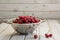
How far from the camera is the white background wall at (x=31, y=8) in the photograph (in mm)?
2445

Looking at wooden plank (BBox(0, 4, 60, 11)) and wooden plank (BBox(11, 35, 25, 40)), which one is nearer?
wooden plank (BBox(11, 35, 25, 40))

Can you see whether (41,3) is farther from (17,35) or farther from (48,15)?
(17,35)

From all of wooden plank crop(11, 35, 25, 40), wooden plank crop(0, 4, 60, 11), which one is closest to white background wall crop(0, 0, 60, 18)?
wooden plank crop(0, 4, 60, 11)

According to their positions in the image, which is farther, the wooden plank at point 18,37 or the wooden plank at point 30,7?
the wooden plank at point 30,7

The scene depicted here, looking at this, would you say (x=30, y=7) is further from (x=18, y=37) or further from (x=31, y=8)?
(x=18, y=37)

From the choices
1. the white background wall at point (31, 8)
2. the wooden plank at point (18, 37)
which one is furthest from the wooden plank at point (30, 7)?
the wooden plank at point (18, 37)

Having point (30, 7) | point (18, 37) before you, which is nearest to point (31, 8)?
point (30, 7)

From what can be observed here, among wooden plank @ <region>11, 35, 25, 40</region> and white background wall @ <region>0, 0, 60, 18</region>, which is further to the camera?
white background wall @ <region>0, 0, 60, 18</region>

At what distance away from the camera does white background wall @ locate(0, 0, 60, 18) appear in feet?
8.02

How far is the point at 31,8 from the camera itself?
8.12 ft

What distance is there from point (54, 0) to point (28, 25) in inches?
46.2

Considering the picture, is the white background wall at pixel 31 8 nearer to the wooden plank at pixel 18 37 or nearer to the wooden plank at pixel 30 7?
the wooden plank at pixel 30 7

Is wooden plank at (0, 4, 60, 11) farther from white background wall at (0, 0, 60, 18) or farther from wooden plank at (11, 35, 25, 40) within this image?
wooden plank at (11, 35, 25, 40)

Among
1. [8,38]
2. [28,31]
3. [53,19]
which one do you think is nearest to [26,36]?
[28,31]
